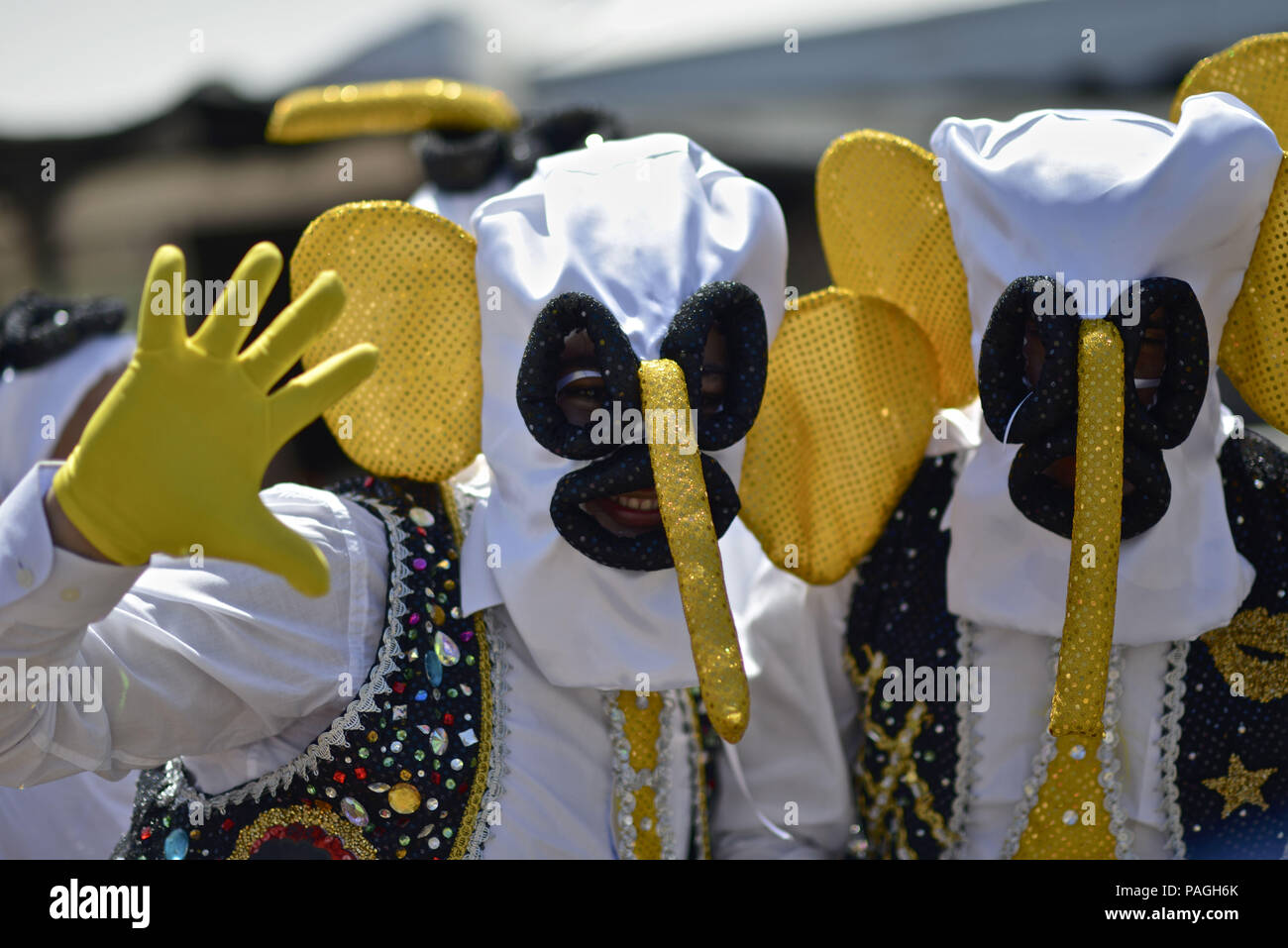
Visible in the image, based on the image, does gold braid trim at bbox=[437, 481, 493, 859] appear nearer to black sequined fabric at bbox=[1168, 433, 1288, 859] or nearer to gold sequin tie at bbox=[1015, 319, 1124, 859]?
gold sequin tie at bbox=[1015, 319, 1124, 859]

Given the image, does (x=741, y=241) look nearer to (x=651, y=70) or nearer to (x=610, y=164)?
(x=610, y=164)

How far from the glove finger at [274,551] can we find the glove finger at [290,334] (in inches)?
4.9

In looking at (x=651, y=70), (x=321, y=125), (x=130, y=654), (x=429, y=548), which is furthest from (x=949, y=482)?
(x=651, y=70)

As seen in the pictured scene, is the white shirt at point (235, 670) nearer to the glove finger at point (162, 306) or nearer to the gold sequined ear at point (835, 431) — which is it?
the glove finger at point (162, 306)

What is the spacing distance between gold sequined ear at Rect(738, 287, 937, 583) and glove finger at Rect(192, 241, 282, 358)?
76 cm

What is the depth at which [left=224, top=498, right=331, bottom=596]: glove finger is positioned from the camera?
1.18 metres

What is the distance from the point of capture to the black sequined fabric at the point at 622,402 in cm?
143

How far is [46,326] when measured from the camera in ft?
8.35

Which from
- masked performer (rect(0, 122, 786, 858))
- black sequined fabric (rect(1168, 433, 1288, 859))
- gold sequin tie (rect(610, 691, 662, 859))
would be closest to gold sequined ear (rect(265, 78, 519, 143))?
masked performer (rect(0, 122, 786, 858))

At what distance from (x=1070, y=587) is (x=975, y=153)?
1.87 ft

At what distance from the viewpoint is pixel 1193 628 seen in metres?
1.58

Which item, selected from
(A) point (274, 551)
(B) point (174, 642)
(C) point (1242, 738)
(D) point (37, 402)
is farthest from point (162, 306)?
(D) point (37, 402)

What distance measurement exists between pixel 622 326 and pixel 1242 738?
952 mm
